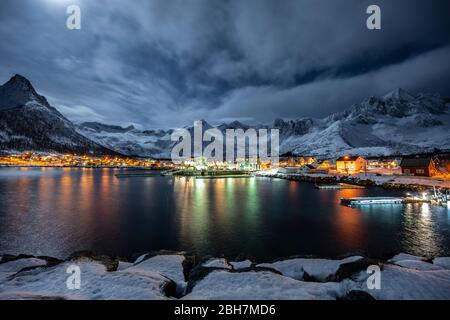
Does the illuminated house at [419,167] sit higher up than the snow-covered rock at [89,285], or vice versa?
the illuminated house at [419,167]

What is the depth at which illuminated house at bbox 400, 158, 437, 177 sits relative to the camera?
215 ft

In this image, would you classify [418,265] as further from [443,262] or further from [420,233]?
[420,233]

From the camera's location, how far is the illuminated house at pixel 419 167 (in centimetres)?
6558

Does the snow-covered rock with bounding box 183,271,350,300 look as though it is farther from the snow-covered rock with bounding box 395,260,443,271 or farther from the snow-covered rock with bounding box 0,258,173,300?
the snow-covered rock with bounding box 395,260,443,271

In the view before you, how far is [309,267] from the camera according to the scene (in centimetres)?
1246

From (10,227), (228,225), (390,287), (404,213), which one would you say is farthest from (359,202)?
(10,227)

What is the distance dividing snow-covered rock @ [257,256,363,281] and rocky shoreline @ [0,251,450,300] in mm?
45

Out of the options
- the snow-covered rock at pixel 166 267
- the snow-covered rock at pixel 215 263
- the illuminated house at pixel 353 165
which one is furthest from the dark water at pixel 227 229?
the illuminated house at pixel 353 165

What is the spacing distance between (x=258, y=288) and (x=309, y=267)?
14.0 ft

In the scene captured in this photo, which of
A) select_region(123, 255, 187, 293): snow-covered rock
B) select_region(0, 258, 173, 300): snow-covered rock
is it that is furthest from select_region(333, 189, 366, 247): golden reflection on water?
select_region(0, 258, 173, 300): snow-covered rock

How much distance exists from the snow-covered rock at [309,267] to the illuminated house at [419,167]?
7003 cm

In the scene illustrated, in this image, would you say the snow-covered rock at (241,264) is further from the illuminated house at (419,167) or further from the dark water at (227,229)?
the illuminated house at (419,167)
